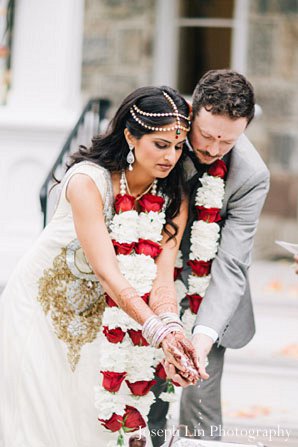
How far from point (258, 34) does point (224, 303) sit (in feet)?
19.1

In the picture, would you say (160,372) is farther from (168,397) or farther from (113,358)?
(113,358)

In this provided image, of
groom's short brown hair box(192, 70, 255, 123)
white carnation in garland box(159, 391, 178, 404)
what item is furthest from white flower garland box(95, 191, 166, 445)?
groom's short brown hair box(192, 70, 255, 123)

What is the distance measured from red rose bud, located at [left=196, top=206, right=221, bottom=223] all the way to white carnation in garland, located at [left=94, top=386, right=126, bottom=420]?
0.79m

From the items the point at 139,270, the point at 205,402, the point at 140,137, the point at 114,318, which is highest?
the point at 140,137

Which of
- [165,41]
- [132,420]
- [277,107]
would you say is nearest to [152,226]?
[132,420]

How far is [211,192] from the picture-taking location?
4016 millimetres

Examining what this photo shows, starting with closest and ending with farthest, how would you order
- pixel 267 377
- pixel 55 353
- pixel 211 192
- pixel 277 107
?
pixel 55 353, pixel 211 192, pixel 267 377, pixel 277 107

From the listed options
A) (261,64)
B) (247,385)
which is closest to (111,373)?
(247,385)

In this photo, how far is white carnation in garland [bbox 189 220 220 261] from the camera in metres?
4.05

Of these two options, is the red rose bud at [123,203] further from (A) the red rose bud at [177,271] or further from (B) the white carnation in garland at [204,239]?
(A) the red rose bud at [177,271]

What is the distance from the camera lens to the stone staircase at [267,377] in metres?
5.26

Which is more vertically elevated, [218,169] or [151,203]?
[218,169]

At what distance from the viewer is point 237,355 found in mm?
6379

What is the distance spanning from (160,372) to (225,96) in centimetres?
112
